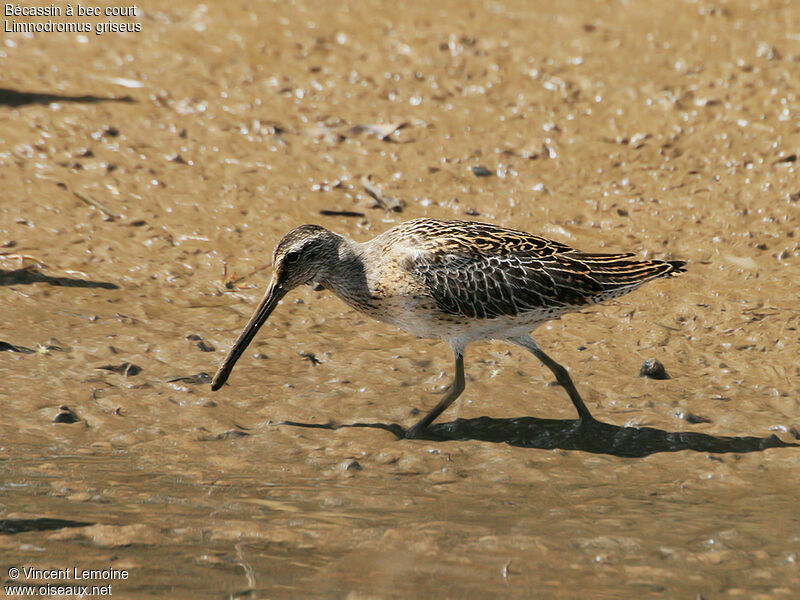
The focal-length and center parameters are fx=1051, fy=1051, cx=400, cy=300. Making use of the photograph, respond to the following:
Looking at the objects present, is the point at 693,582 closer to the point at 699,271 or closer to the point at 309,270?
the point at 309,270

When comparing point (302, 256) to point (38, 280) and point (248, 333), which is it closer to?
point (248, 333)

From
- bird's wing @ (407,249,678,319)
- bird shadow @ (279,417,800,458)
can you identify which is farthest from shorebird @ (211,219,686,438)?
bird shadow @ (279,417,800,458)

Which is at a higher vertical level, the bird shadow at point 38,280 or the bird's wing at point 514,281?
the bird's wing at point 514,281

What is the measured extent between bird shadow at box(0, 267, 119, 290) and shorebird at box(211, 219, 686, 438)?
2219 mm

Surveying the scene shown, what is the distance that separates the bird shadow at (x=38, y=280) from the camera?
8.73 meters

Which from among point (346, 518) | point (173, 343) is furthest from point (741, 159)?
point (346, 518)

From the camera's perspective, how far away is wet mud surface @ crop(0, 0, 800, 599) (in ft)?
18.1

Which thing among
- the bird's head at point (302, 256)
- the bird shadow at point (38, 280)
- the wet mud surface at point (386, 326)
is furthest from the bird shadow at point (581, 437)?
the bird shadow at point (38, 280)

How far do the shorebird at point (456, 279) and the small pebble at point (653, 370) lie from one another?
0.80 m

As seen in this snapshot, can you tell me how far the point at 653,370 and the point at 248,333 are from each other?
9.83 ft

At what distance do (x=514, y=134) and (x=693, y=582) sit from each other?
6.99 meters

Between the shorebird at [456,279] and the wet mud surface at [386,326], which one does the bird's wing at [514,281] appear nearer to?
the shorebird at [456,279]

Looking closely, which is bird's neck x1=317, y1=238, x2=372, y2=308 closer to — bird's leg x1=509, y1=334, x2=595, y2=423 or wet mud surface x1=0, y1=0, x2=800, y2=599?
wet mud surface x1=0, y1=0, x2=800, y2=599

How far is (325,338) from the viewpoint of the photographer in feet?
27.7
